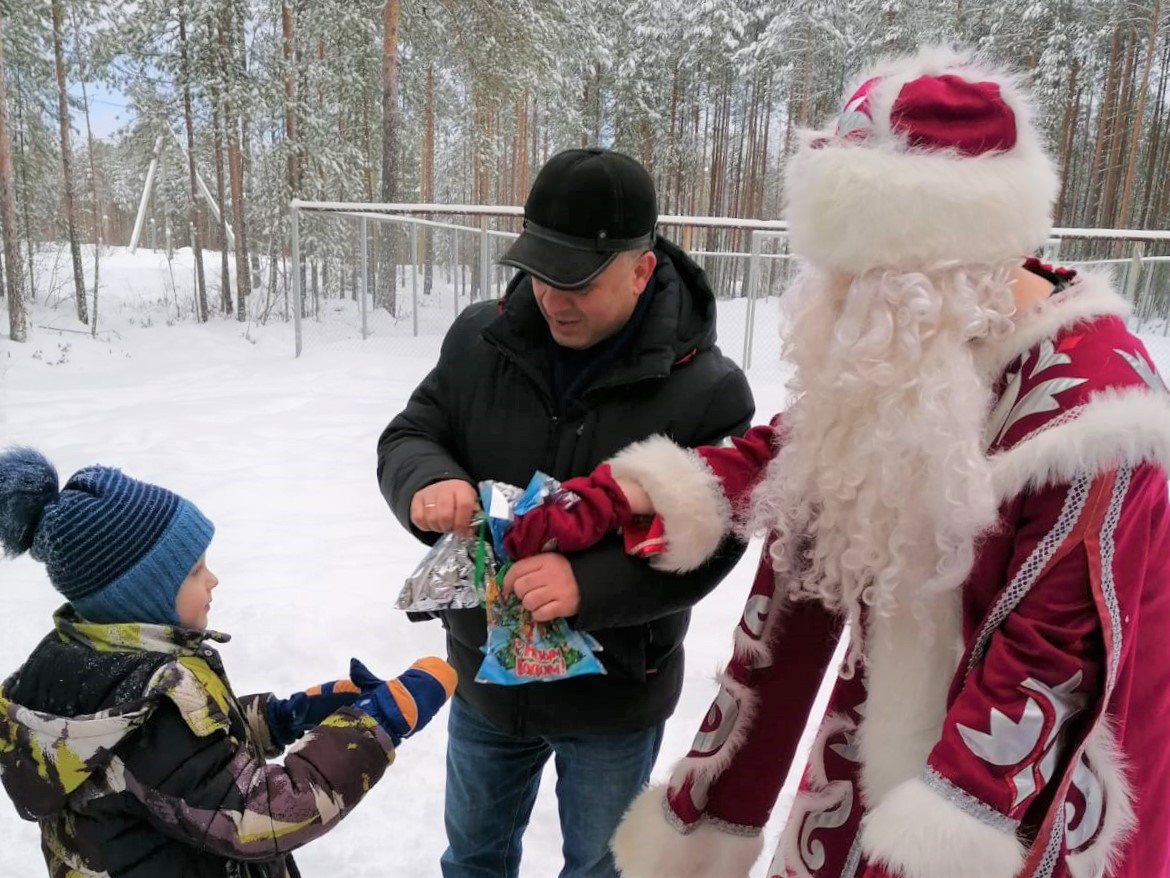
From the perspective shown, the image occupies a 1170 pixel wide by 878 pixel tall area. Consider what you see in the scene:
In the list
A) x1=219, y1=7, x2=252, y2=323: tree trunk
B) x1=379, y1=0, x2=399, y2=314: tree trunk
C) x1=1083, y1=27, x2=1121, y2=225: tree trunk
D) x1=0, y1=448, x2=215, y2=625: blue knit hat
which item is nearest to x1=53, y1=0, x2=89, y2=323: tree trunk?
x1=219, y1=7, x2=252, y2=323: tree trunk

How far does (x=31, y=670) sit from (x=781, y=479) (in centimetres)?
132

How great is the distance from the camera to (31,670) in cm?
131

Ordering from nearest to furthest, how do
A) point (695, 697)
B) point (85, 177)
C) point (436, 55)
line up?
point (695, 697) < point (436, 55) < point (85, 177)

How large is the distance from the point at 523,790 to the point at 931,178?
5.56 ft

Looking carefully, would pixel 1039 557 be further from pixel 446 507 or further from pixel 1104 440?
pixel 446 507

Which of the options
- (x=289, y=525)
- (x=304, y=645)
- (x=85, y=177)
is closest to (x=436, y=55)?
(x=289, y=525)

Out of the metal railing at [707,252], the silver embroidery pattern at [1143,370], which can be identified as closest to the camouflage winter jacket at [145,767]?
the silver embroidery pattern at [1143,370]

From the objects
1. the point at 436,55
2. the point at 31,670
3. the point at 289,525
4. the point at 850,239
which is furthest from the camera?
the point at 436,55

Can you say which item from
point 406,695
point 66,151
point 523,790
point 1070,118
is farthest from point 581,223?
point 1070,118

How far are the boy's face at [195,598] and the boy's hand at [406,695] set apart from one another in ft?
0.98

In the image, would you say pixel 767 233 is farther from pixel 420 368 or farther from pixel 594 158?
pixel 594 158

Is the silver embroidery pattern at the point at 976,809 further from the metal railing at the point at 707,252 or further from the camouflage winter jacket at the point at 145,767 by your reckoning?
the metal railing at the point at 707,252

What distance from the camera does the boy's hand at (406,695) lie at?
4.68 ft

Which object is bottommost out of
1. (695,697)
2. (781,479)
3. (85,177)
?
(695,697)
